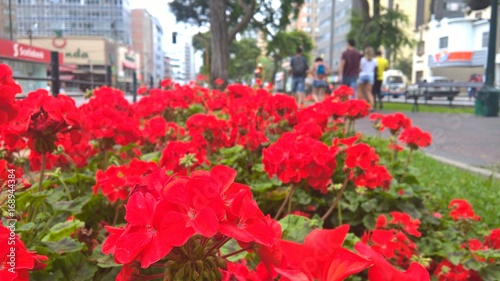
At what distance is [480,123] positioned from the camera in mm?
8852

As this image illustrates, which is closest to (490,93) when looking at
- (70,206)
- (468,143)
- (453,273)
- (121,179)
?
(468,143)

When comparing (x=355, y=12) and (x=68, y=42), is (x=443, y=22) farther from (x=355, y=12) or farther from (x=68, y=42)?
(x=68, y=42)

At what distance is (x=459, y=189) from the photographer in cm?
356

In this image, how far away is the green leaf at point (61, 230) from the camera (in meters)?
1.43

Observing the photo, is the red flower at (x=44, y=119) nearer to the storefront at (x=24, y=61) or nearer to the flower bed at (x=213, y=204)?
the flower bed at (x=213, y=204)

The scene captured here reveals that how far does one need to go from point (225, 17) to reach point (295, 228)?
13907 millimetres

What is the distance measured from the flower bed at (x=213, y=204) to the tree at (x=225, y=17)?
34.3 ft

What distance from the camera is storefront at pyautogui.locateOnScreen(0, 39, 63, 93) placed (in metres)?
5.26

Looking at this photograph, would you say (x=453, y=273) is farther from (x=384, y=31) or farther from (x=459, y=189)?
(x=384, y=31)

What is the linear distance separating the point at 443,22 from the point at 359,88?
1620 inches

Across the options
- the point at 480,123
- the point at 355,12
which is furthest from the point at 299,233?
the point at 355,12

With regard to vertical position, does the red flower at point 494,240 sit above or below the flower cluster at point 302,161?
below

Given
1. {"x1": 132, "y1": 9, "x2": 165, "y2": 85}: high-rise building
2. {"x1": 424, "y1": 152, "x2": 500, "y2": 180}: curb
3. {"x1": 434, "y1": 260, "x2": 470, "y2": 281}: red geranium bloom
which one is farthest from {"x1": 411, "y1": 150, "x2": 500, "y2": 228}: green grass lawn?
{"x1": 132, "y1": 9, "x2": 165, "y2": 85}: high-rise building

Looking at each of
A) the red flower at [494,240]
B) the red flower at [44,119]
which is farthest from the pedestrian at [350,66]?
the red flower at [44,119]
